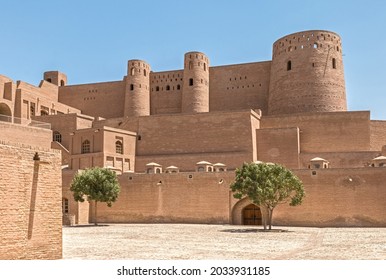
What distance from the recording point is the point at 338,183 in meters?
24.6

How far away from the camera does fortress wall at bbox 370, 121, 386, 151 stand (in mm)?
32175

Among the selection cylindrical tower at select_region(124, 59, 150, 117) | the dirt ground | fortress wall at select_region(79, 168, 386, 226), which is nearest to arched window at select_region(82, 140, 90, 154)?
fortress wall at select_region(79, 168, 386, 226)

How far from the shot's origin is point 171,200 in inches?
1085

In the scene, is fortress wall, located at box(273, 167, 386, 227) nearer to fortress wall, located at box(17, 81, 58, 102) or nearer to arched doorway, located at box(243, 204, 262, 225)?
arched doorway, located at box(243, 204, 262, 225)

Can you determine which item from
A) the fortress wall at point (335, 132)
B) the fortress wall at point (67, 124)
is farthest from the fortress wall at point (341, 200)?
the fortress wall at point (67, 124)

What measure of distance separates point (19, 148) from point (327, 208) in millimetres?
17223

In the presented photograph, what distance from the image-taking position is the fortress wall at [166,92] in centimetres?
4294

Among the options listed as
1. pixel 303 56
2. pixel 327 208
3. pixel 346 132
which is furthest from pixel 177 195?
pixel 303 56

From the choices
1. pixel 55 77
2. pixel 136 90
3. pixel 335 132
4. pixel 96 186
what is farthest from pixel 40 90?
pixel 335 132

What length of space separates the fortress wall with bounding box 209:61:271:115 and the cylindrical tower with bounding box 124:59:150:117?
217 inches

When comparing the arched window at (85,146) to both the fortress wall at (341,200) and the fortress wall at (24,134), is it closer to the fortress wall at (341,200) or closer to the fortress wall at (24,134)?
the fortress wall at (24,134)

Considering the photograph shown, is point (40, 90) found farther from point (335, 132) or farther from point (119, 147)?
point (335, 132)

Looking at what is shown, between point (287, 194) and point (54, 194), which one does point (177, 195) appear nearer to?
point (287, 194)

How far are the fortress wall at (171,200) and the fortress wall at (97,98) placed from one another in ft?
55.1
